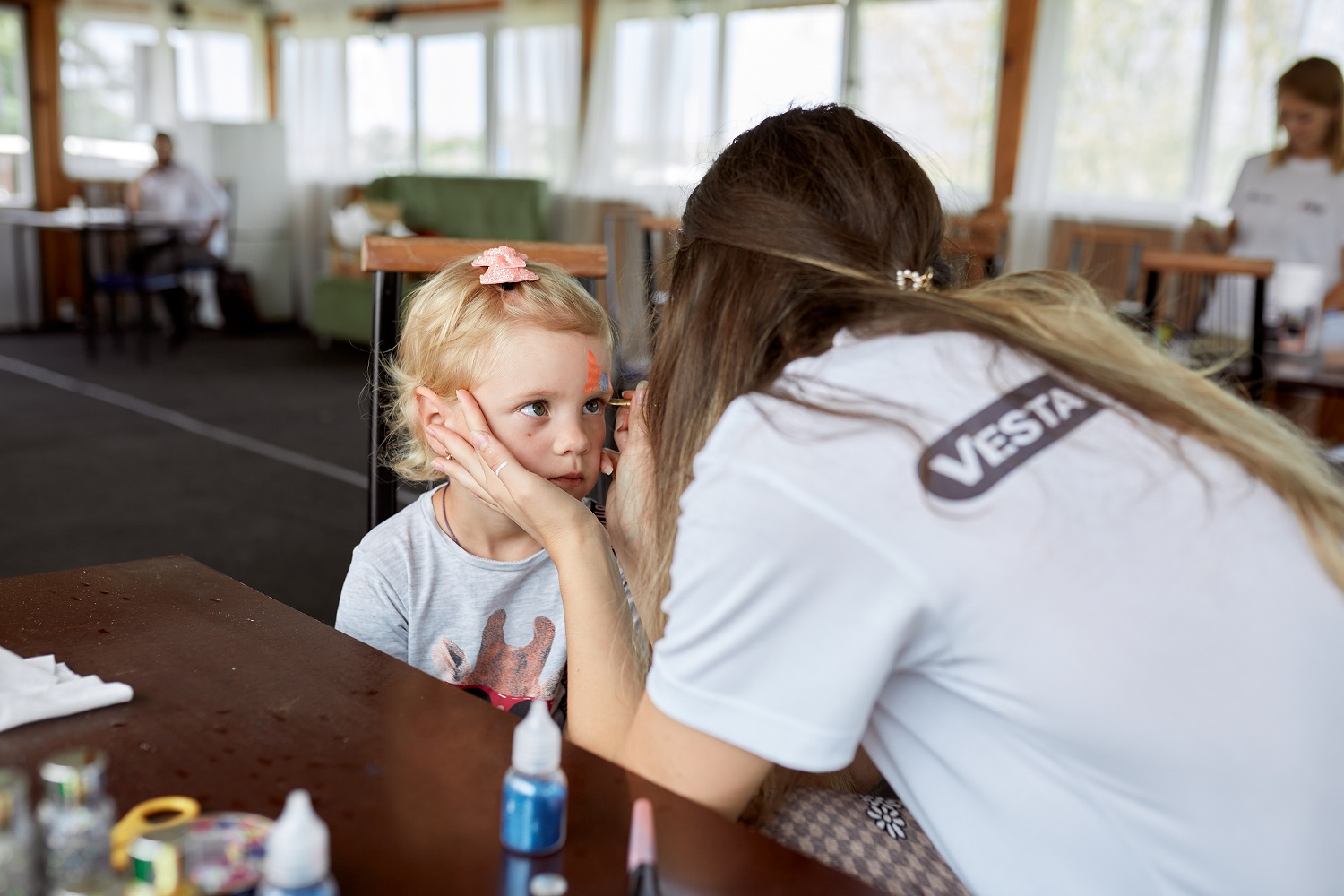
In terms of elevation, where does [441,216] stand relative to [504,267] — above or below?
below

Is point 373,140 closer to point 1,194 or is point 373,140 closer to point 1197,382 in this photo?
point 1,194

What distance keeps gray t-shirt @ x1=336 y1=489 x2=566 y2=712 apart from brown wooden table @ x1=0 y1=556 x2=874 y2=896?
0.94ft

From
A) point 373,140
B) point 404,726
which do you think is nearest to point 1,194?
point 373,140

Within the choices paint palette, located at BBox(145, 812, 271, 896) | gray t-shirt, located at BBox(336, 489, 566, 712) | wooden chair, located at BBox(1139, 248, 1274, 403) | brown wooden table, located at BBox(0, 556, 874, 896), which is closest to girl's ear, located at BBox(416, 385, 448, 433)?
gray t-shirt, located at BBox(336, 489, 566, 712)

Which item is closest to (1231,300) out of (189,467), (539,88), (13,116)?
(189,467)

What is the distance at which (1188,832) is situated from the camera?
70 centimetres

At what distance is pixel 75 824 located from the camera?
59 centimetres

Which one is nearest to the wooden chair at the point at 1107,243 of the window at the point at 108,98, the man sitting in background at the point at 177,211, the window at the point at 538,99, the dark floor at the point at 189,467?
the window at the point at 538,99

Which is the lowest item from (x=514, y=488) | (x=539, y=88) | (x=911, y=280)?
(x=514, y=488)

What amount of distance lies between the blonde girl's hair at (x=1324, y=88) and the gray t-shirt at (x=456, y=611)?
2.78m

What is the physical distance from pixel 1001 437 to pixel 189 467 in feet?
13.6

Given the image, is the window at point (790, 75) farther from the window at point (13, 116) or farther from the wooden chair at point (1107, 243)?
the window at point (13, 116)

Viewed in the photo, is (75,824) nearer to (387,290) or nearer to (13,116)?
(387,290)

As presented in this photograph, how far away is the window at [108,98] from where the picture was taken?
316 inches
